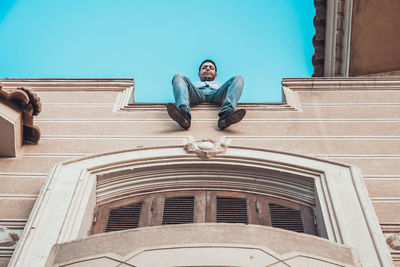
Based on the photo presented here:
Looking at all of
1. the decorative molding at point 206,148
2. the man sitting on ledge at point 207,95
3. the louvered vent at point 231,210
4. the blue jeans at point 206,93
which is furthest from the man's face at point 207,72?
the louvered vent at point 231,210

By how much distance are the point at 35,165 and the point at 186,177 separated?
1949 millimetres

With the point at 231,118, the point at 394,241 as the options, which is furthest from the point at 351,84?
the point at 394,241

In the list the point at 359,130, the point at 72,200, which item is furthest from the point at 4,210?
the point at 359,130

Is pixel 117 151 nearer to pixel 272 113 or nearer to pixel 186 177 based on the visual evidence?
pixel 186 177

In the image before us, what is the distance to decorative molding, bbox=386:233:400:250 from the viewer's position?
541cm

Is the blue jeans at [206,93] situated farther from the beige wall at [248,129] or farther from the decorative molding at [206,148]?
the decorative molding at [206,148]

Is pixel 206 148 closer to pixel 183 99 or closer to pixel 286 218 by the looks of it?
pixel 183 99

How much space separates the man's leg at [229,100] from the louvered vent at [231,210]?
4.99 feet

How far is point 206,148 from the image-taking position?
698cm

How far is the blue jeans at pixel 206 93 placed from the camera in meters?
8.06

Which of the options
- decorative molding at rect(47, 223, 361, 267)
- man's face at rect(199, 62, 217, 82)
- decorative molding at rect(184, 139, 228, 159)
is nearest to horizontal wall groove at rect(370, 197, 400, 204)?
decorative molding at rect(47, 223, 361, 267)

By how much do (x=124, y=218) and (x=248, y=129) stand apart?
2539mm

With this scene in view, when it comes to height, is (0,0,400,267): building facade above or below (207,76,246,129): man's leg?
below

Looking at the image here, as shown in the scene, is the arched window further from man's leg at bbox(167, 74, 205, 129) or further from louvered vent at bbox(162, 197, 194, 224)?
man's leg at bbox(167, 74, 205, 129)
